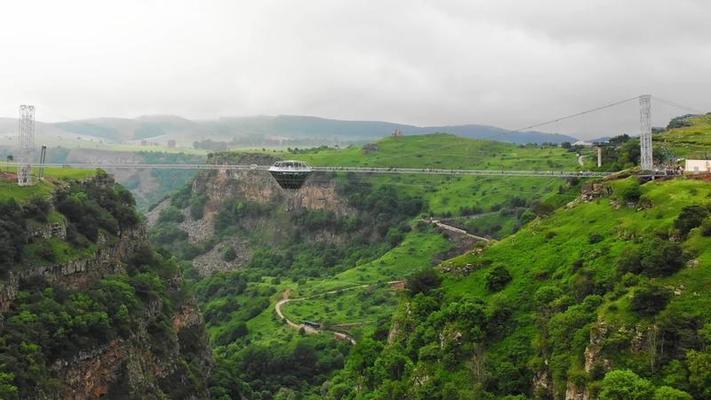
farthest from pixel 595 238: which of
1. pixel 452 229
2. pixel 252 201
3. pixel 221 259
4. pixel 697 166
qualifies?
pixel 252 201

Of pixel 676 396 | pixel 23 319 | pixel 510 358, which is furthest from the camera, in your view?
pixel 23 319

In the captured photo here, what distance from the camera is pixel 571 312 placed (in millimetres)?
47469

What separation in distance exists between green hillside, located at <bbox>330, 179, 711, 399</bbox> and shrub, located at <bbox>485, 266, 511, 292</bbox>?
0.28 feet

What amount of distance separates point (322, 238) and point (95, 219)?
101 meters

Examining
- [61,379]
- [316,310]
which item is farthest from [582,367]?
[316,310]

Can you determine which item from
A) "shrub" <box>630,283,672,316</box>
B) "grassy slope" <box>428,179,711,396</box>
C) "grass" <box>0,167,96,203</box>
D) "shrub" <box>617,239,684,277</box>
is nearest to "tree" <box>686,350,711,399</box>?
"grassy slope" <box>428,179,711,396</box>

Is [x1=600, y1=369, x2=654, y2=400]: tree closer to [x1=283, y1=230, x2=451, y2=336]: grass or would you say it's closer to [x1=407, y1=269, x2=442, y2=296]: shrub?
[x1=407, y1=269, x2=442, y2=296]: shrub

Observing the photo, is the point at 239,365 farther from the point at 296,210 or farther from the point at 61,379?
the point at 296,210

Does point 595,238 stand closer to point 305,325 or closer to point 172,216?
point 305,325

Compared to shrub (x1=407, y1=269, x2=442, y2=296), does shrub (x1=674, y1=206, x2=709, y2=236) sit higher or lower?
higher

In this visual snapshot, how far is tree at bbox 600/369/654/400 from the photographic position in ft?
124

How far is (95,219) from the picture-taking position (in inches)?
2872

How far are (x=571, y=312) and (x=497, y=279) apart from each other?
38.4 ft

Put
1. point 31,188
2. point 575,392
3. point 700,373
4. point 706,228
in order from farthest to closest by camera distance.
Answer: point 31,188 → point 706,228 → point 575,392 → point 700,373
